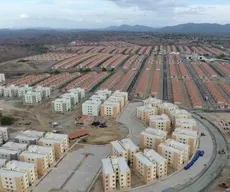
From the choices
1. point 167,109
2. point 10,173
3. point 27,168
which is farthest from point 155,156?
point 167,109

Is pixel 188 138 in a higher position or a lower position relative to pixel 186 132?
lower

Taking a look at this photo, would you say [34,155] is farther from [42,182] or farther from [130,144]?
[130,144]

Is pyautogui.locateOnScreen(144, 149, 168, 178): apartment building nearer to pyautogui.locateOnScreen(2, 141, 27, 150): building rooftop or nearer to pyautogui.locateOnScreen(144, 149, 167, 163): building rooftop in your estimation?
pyautogui.locateOnScreen(144, 149, 167, 163): building rooftop

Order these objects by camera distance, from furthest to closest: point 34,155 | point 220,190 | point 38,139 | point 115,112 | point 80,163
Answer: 1. point 115,112
2. point 38,139
3. point 80,163
4. point 34,155
5. point 220,190

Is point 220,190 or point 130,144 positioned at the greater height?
point 130,144

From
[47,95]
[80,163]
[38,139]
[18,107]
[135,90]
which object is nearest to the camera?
[80,163]

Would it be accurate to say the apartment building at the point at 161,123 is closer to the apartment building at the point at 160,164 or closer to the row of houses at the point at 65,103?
the apartment building at the point at 160,164

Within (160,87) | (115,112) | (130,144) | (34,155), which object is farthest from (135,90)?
(34,155)

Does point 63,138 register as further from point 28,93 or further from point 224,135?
point 28,93
